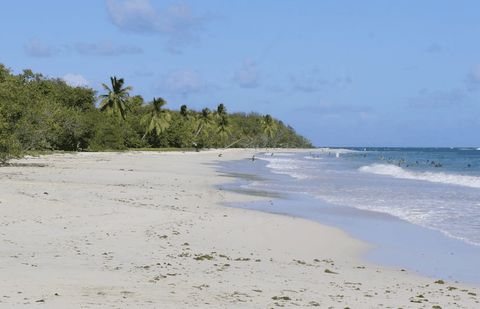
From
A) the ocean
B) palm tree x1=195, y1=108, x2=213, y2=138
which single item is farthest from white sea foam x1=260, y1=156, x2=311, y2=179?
palm tree x1=195, y1=108, x2=213, y2=138

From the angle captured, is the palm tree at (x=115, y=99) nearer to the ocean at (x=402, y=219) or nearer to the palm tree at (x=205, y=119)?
the palm tree at (x=205, y=119)

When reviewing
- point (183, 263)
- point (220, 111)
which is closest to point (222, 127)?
point (220, 111)

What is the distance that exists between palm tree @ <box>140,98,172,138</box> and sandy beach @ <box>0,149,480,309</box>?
6694 centimetres

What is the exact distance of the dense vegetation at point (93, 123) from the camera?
1047 inches

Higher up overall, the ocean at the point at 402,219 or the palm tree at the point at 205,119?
the palm tree at the point at 205,119

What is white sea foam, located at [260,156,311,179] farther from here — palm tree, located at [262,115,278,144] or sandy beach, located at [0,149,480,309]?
palm tree, located at [262,115,278,144]

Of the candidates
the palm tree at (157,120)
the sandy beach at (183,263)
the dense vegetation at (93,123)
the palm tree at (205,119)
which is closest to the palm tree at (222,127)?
the dense vegetation at (93,123)

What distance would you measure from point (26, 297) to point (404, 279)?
20.0 feet

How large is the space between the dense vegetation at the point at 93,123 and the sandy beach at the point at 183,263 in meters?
14.3

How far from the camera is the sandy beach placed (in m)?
5.70

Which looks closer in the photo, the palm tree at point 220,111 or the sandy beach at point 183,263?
the sandy beach at point 183,263

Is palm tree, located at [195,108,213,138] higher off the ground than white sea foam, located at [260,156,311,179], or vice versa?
palm tree, located at [195,108,213,138]

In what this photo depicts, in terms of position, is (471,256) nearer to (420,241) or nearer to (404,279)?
(420,241)

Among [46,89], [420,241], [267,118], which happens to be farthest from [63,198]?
[267,118]
